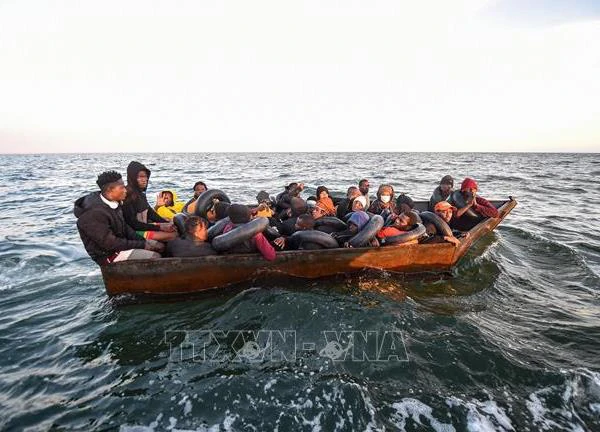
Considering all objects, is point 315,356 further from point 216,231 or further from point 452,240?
point 452,240

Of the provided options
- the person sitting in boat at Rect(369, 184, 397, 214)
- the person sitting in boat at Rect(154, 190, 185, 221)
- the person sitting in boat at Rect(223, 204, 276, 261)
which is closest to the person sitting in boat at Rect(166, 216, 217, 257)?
the person sitting in boat at Rect(223, 204, 276, 261)

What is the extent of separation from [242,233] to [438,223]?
439cm

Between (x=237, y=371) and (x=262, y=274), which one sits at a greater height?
(x=262, y=274)

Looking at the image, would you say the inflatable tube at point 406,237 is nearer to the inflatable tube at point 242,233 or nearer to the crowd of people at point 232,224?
the crowd of people at point 232,224

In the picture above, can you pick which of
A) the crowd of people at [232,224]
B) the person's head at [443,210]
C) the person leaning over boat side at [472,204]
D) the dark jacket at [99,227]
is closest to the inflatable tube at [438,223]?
the crowd of people at [232,224]

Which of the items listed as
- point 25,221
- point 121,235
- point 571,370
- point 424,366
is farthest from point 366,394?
point 25,221

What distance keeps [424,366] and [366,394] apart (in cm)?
112

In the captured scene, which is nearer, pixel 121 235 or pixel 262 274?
pixel 121 235

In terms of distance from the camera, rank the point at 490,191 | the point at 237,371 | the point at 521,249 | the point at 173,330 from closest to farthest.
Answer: the point at 237,371
the point at 173,330
the point at 521,249
the point at 490,191

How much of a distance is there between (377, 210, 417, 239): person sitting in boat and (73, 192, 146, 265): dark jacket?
489 cm

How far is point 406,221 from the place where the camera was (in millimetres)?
7660

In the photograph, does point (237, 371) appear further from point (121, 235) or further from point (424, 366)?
point (121, 235)

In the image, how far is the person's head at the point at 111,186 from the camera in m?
5.88

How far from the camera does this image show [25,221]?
16.0 meters
